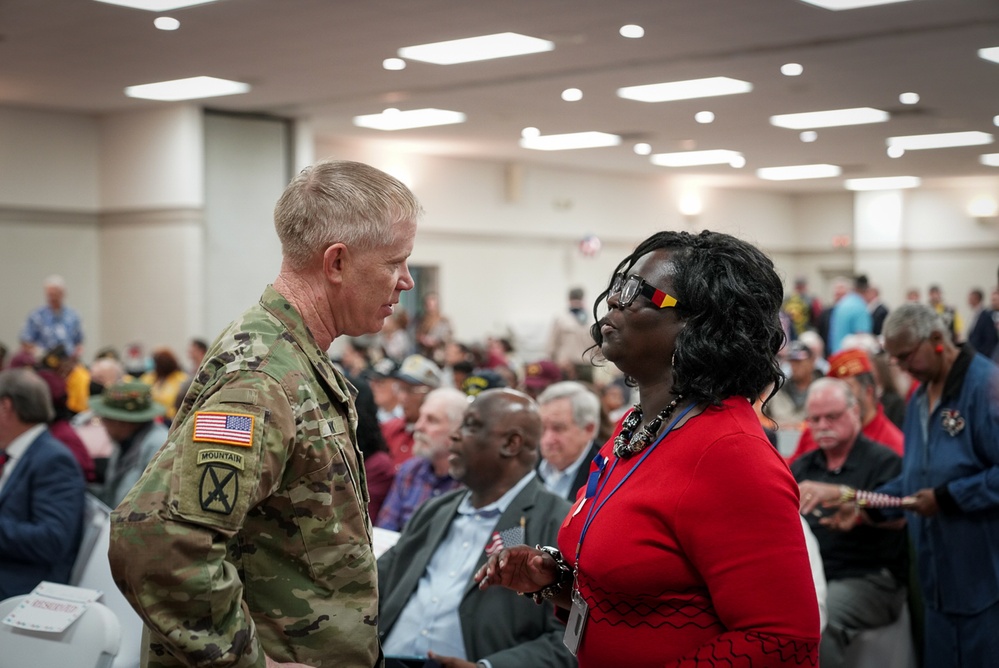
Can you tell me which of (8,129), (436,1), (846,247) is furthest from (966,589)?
(846,247)

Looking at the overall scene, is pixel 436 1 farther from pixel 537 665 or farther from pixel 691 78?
pixel 537 665

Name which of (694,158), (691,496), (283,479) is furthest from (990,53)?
(283,479)

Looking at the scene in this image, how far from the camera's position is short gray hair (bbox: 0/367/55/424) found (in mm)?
3920

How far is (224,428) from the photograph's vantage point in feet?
4.74

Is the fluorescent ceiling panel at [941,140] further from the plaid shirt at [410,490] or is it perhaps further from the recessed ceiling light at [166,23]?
the plaid shirt at [410,490]

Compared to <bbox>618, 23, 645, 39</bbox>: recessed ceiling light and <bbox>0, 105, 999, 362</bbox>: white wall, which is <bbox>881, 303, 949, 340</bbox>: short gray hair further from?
<bbox>0, 105, 999, 362</bbox>: white wall

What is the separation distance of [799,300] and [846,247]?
17.3 ft

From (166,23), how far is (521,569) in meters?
6.43

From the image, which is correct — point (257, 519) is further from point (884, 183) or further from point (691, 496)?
point (884, 183)

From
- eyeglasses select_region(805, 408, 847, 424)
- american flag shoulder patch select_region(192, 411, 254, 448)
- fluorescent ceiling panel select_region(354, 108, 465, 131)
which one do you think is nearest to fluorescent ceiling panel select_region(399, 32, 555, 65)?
fluorescent ceiling panel select_region(354, 108, 465, 131)

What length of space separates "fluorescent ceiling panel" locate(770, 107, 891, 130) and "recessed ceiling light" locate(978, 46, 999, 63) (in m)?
2.45

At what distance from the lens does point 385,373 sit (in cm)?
684

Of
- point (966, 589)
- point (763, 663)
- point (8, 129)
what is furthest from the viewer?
point (8, 129)

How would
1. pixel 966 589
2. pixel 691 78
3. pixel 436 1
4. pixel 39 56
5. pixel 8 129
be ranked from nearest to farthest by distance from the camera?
pixel 966 589
pixel 436 1
pixel 39 56
pixel 691 78
pixel 8 129
